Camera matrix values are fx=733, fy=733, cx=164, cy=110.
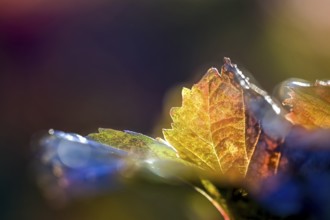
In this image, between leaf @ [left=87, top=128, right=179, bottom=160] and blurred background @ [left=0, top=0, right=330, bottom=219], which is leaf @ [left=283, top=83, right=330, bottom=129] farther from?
blurred background @ [left=0, top=0, right=330, bottom=219]

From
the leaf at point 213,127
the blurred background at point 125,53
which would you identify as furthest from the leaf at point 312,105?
the blurred background at point 125,53

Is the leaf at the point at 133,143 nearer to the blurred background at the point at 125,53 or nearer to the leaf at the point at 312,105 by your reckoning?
the leaf at the point at 312,105

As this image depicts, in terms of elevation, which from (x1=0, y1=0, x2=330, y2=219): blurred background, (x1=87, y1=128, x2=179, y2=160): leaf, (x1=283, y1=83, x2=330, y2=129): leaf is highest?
(x1=0, y1=0, x2=330, y2=219): blurred background

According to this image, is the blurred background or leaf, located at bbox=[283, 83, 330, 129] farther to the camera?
the blurred background

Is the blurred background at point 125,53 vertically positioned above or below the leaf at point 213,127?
above

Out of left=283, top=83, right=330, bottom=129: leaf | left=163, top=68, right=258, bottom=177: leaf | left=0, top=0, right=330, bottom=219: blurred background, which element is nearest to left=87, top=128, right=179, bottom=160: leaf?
left=163, top=68, right=258, bottom=177: leaf

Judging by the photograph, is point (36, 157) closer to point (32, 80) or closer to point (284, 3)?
point (32, 80)
